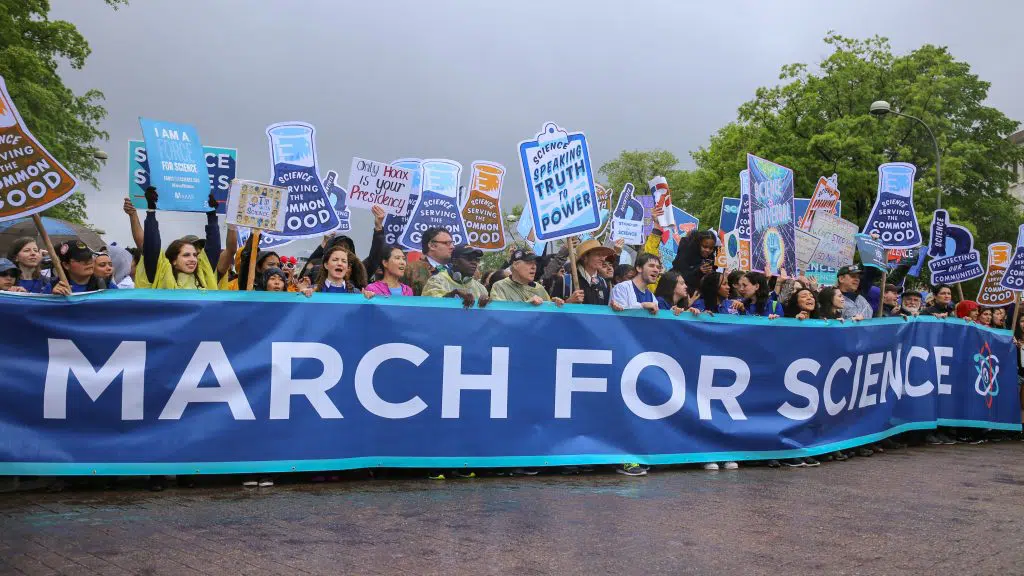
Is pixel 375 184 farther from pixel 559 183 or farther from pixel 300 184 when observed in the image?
pixel 559 183

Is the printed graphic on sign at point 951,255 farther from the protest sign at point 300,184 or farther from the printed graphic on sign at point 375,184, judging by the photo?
the protest sign at point 300,184

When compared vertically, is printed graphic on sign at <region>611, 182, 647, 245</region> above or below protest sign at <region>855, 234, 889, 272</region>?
above

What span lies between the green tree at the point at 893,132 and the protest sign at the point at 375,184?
28.1 meters

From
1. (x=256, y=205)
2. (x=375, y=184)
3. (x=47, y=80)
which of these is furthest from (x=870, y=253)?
(x=47, y=80)

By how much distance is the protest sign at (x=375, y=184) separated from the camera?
11.3 metres

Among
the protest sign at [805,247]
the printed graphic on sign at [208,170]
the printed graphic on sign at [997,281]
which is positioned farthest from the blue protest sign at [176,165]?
the printed graphic on sign at [997,281]

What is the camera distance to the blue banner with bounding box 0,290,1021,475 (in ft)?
21.3

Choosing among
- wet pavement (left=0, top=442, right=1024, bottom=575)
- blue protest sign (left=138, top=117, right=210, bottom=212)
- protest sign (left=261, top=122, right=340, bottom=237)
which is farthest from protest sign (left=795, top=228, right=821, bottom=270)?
blue protest sign (left=138, top=117, right=210, bottom=212)

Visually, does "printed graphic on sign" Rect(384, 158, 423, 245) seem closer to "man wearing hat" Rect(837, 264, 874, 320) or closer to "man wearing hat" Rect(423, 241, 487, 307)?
"man wearing hat" Rect(423, 241, 487, 307)

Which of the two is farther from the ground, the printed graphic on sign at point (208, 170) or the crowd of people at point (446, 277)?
the printed graphic on sign at point (208, 170)

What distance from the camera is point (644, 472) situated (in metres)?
8.13

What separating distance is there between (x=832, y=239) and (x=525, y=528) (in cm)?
821

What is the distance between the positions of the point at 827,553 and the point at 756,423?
3.71 meters

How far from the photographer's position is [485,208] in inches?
465
